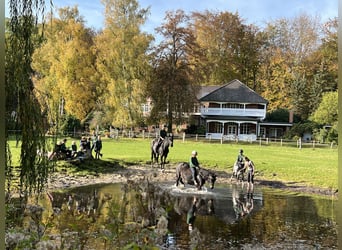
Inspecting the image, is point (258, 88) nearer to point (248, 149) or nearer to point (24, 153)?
point (248, 149)

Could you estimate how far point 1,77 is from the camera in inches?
30.6

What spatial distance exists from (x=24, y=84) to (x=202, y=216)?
4.22 meters

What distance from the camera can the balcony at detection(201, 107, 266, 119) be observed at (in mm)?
17844

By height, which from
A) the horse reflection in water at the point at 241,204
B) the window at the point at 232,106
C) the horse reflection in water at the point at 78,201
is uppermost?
the window at the point at 232,106

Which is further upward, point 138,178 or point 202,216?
point 138,178

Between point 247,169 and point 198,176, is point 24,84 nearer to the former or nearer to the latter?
point 198,176

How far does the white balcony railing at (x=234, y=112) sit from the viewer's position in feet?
58.7

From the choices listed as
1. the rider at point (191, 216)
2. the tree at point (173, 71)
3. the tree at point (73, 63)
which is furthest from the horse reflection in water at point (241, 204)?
the tree at point (73, 63)

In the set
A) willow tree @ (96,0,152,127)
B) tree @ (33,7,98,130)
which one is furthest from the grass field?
tree @ (33,7,98,130)

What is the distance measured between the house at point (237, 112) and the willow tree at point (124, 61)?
4226 millimetres

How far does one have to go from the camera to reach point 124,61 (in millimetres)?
14047

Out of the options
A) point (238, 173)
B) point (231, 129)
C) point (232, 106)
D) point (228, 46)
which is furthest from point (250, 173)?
point (228, 46)

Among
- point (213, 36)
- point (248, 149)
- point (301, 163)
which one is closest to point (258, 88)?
point (213, 36)

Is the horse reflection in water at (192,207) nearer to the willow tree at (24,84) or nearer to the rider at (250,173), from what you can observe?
the rider at (250,173)
